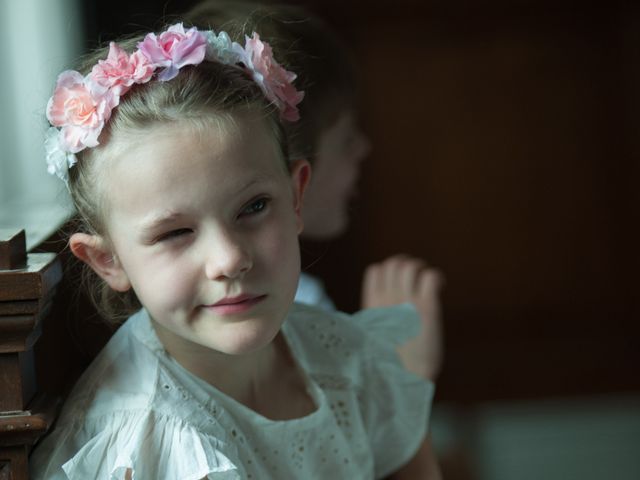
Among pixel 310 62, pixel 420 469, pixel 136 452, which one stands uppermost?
pixel 310 62

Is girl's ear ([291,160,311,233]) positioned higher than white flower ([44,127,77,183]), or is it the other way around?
white flower ([44,127,77,183])

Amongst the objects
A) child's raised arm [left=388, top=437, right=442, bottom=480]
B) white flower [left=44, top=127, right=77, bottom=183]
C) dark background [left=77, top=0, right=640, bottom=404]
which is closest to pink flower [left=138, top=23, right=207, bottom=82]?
white flower [left=44, top=127, right=77, bottom=183]

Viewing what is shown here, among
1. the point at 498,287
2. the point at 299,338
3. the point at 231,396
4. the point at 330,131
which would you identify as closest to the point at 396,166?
the point at 498,287

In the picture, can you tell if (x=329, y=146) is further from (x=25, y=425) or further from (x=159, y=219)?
(x=25, y=425)

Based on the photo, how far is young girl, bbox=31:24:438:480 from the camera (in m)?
0.97

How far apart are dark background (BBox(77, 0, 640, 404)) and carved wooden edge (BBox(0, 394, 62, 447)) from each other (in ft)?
7.09

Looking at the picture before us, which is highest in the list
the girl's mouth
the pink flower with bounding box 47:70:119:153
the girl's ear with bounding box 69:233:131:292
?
the pink flower with bounding box 47:70:119:153

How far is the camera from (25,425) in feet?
3.07

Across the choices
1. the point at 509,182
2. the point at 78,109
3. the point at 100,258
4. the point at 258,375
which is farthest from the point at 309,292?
the point at 509,182

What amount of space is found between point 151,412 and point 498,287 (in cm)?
244

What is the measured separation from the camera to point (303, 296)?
1.80 metres

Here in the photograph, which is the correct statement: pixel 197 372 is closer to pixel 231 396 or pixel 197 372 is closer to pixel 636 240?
pixel 231 396

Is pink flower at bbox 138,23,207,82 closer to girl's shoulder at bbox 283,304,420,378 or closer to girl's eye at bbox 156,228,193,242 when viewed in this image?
girl's eye at bbox 156,228,193,242

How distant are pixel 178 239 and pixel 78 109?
0.52ft
